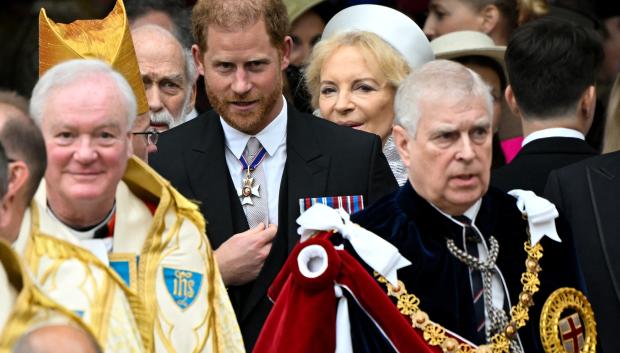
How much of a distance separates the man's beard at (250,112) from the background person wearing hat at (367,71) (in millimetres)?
782

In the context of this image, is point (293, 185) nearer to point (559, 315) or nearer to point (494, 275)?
point (494, 275)

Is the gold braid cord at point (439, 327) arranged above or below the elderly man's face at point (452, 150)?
below

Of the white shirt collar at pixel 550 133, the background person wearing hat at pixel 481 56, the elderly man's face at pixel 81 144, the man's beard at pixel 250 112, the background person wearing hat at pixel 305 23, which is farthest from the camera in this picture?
the background person wearing hat at pixel 305 23

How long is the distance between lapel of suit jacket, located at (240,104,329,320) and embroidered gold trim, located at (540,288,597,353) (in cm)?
104

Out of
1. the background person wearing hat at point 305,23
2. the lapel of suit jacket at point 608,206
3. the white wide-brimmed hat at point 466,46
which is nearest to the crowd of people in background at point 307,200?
the lapel of suit jacket at point 608,206

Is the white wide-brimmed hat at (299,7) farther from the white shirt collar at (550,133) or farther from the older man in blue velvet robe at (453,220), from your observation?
the older man in blue velvet robe at (453,220)

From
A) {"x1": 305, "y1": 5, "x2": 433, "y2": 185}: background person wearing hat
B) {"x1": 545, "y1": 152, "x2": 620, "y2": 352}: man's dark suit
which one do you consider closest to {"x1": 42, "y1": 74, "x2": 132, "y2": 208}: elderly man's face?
{"x1": 545, "y1": 152, "x2": 620, "y2": 352}: man's dark suit

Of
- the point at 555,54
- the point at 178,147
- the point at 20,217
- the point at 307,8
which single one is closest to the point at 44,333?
the point at 20,217

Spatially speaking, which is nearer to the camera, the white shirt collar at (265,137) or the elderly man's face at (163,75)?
the white shirt collar at (265,137)

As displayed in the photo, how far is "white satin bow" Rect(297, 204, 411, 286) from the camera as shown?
6.23m

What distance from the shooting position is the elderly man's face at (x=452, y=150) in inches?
247

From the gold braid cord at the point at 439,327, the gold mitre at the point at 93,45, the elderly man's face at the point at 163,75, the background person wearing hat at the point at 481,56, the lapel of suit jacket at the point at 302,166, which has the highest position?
the background person wearing hat at the point at 481,56

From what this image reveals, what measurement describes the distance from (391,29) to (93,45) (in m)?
1.76

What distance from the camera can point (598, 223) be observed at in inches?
274
